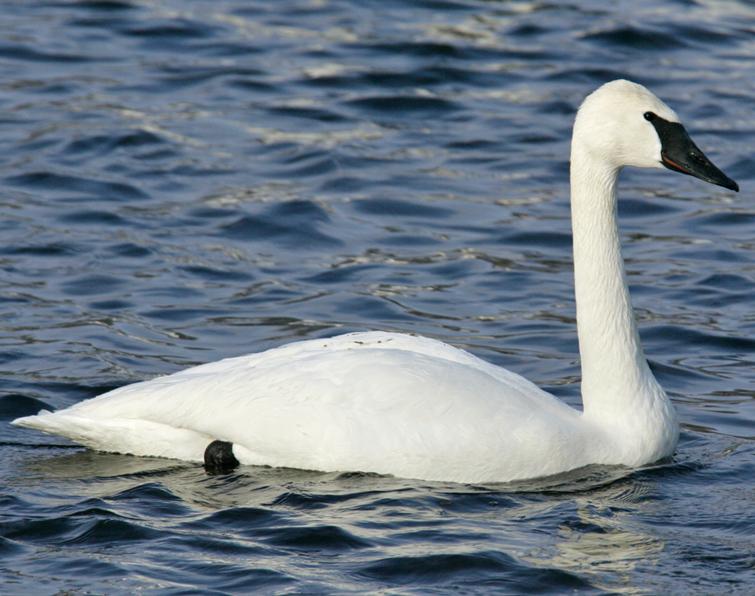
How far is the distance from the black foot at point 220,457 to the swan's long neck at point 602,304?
181 centimetres

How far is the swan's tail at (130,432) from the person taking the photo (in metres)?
8.22

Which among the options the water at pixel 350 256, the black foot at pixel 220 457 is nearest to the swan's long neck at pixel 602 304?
the water at pixel 350 256

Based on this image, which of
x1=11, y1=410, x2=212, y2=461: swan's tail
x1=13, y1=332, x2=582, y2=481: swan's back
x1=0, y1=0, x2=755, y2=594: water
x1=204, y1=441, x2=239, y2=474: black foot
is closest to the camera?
x1=0, y1=0, x2=755, y2=594: water

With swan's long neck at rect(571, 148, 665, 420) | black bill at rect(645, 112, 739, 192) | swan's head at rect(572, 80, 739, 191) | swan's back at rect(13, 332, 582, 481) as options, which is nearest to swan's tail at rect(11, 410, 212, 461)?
swan's back at rect(13, 332, 582, 481)

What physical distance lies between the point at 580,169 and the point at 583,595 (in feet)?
8.10

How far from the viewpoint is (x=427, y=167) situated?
14.2 metres

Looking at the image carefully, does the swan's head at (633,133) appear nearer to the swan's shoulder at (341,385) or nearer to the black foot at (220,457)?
the swan's shoulder at (341,385)

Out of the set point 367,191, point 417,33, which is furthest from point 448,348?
point 417,33

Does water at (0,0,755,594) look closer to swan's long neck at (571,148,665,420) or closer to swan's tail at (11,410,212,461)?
swan's tail at (11,410,212,461)

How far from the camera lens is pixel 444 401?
790 cm

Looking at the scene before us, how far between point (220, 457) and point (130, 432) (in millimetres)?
494

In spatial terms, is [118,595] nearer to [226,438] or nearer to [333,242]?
[226,438]

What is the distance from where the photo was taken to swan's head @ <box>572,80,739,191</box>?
27.4 feet

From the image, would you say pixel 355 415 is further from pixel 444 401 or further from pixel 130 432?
pixel 130 432
